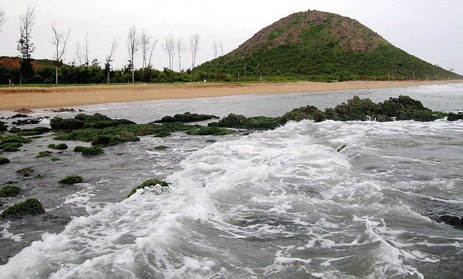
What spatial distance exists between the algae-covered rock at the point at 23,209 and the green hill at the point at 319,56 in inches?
1854

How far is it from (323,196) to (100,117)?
1237cm

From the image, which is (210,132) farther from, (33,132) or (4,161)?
(33,132)

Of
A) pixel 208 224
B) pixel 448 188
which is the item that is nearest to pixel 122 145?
pixel 208 224

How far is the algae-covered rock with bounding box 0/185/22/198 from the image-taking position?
5.11 m

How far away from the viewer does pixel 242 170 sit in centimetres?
637

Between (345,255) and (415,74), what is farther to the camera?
(415,74)

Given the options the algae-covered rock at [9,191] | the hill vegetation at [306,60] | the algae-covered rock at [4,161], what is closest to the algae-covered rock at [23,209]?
the algae-covered rock at [9,191]

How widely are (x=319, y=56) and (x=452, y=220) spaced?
243ft

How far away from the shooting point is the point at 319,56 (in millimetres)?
73438

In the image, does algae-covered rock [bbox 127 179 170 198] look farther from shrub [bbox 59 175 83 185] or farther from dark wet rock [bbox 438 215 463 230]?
dark wet rock [bbox 438 215 463 230]

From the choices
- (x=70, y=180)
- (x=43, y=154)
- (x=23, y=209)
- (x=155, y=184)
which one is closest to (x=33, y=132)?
(x=43, y=154)

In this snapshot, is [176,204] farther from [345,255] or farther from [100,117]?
[100,117]

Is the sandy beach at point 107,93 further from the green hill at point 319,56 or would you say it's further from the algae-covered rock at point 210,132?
the algae-covered rock at point 210,132

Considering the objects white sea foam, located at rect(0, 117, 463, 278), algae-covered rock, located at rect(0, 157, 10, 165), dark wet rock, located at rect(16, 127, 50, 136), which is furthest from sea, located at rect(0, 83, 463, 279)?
dark wet rock, located at rect(16, 127, 50, 136)
